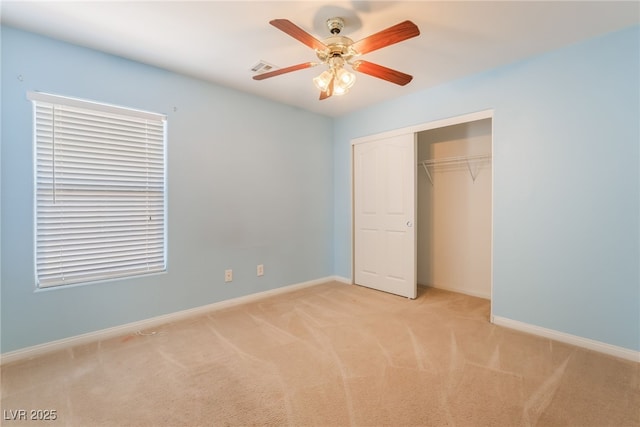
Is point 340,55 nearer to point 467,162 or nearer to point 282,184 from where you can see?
point 282,184

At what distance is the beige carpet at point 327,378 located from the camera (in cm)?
159

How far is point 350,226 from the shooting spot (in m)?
4.20

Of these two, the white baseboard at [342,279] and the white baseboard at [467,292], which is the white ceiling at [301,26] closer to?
the white baseboard at [467,292]

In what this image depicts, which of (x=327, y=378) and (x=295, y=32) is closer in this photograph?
(x=295, y=32)

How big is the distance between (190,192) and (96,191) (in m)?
0.77

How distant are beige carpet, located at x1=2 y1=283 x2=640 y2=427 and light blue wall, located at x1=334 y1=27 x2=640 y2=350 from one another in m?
0.36

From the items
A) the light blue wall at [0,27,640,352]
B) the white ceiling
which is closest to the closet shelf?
the light blue wall at [0,27,640,352]

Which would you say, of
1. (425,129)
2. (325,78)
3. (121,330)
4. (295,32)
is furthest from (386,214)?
(121,330)

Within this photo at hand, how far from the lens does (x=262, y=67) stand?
107 inches

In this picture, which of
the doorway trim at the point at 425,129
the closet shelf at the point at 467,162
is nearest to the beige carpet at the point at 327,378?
the doorway trim at the point at 425,129

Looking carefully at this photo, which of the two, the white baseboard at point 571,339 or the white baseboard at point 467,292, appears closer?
the white baseboard at point 571,339

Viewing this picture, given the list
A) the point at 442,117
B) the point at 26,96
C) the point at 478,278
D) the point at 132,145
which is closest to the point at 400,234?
Answer: the point at 478,278

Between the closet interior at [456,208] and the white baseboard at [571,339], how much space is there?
863 millimetres

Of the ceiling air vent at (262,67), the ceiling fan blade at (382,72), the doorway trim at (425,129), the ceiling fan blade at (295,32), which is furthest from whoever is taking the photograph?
the doorway trim at (425,129)
